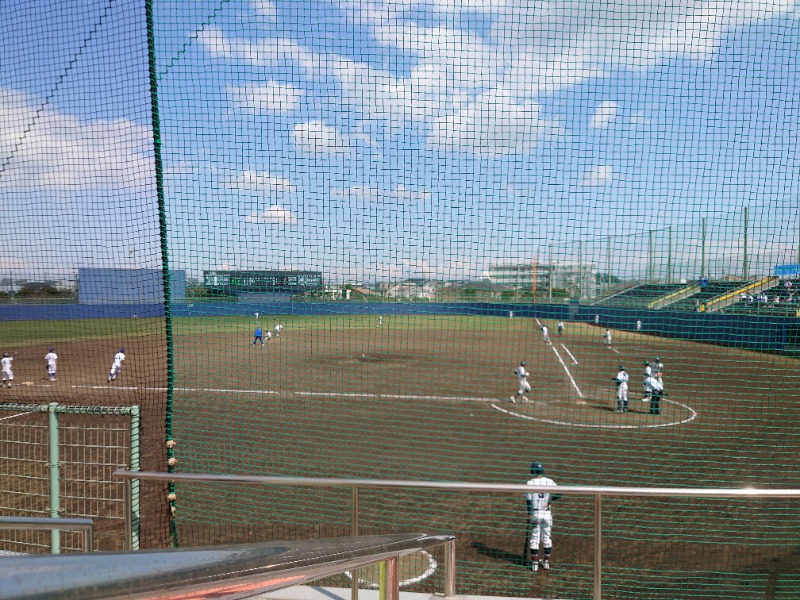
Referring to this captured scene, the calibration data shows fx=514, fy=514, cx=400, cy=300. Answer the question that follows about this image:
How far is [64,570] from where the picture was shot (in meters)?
0.53

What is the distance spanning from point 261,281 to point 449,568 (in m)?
2.45

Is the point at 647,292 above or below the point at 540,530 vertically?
above

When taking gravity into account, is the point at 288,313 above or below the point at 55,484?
above

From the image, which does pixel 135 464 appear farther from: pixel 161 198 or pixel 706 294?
pixel 706 294

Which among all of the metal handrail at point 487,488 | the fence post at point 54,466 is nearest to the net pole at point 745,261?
the metal handrail at point 487,488

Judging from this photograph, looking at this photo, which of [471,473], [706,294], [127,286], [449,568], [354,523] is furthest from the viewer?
[471,473]

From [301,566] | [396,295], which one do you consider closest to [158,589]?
[301,566]

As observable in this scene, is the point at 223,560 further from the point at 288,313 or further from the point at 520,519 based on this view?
the point at 520,519

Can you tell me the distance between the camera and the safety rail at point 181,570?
51 centimetres

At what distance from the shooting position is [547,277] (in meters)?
4.42

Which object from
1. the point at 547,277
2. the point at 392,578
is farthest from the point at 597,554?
the point at 547,277

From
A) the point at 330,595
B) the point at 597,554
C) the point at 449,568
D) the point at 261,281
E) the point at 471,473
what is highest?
the point at 261,281

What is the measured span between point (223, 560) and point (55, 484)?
3.09 metres

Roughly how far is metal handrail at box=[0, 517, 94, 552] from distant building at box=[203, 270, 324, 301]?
2135mm
